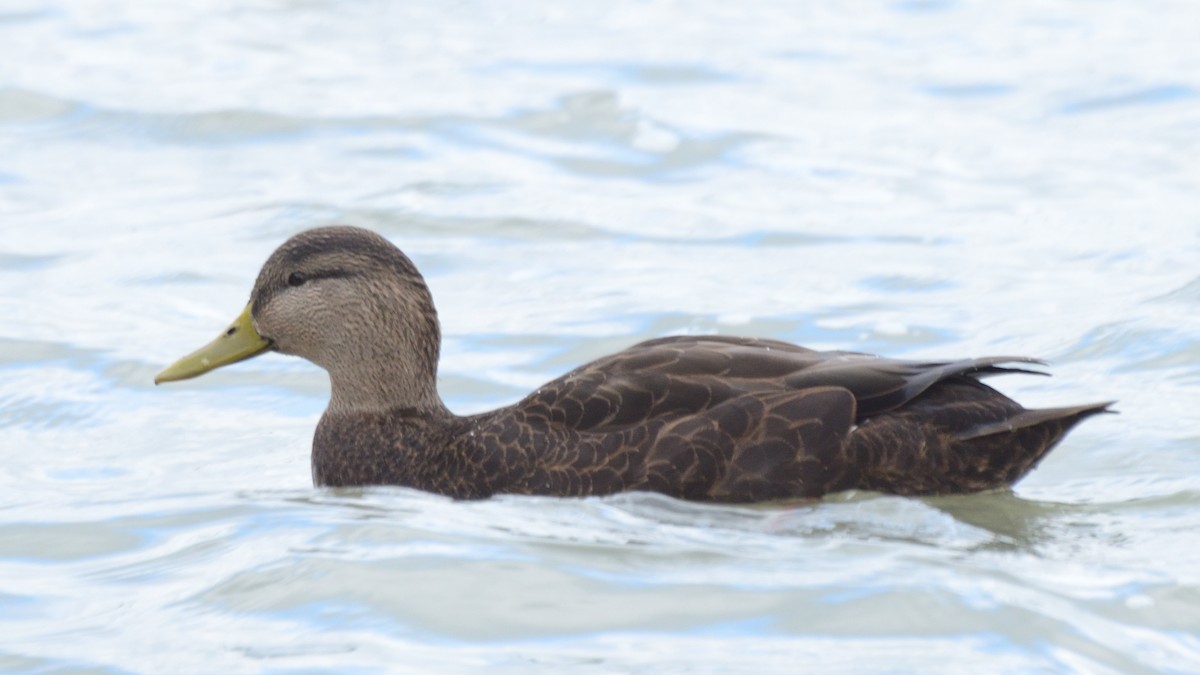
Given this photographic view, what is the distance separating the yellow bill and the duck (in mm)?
625

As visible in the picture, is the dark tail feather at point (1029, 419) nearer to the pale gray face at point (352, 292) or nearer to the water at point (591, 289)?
the water at point (591, 289)

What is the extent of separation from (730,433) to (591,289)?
468cm

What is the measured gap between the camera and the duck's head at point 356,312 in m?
8.34

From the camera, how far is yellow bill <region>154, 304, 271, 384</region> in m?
8.41

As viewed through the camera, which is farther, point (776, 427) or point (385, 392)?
point (385, 392)

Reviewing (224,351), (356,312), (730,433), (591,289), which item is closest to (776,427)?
(730,433)

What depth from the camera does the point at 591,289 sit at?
39.6 feet

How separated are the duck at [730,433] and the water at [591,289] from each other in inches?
4.9

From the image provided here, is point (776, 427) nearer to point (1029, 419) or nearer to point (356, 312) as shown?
point (1029, 419)

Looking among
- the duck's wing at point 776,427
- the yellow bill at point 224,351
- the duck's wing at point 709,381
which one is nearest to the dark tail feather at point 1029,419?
the duck's wing at point 776,427

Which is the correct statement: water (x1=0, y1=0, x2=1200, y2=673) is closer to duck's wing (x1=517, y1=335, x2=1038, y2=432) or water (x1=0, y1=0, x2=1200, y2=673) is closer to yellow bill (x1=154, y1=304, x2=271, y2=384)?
duck's wing (x1=517, y1=335, x2=1038, y2=432)

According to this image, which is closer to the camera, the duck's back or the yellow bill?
the duck's back

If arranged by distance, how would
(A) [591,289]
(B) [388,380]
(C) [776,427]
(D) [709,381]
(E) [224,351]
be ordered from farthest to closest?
(A) [591,289], (E) [224,351], (B) [388,380], (D) [709,381], (C) [776,427]

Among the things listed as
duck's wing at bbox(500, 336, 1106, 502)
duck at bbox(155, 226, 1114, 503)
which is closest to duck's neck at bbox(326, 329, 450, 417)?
duck at bbox(155, 226, 1114, 503)
